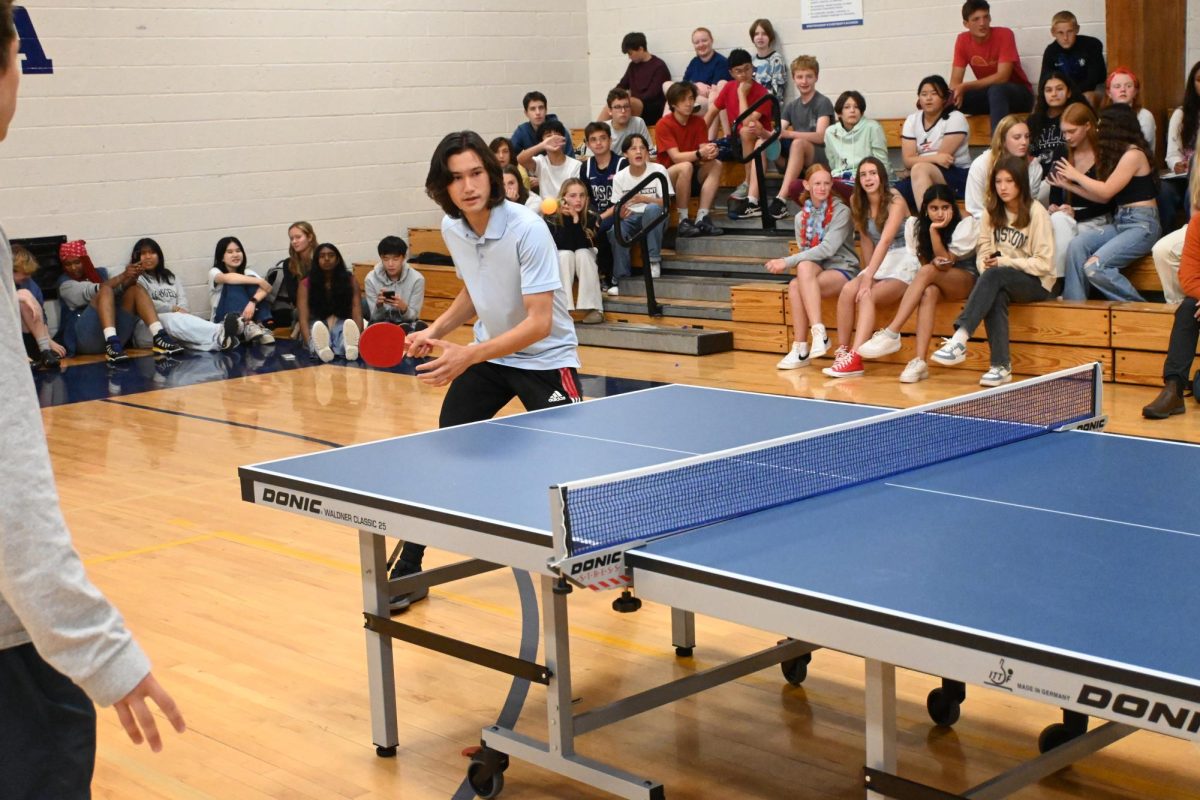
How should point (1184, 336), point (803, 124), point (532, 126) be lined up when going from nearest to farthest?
point (1184, 336)
point (803, 124)
point (532, 126)

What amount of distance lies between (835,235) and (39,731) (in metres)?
8.41

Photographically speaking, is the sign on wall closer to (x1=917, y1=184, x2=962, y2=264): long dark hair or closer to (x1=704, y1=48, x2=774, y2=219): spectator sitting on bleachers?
(x1=704, y1=48, x2=774, y2=219): spectator sitting on bleachers

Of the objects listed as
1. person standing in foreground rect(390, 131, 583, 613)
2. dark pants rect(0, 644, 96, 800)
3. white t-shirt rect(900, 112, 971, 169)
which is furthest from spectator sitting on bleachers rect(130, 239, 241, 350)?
dark pants rect(0, 644, 96, 800)

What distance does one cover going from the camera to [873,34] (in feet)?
42.6

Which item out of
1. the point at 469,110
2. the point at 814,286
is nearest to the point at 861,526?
the point at 814,286

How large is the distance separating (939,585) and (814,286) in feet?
24.1

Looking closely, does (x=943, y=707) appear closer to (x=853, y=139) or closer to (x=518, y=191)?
(x=853, y=139)

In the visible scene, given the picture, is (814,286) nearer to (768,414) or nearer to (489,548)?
(768,414)

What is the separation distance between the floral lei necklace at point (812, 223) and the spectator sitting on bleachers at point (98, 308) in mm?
5775

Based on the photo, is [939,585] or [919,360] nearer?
[939,585]

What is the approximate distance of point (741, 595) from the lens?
265 centimetres

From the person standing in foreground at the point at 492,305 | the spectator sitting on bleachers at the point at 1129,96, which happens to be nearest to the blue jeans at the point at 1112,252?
the spectator sitting on bleachers at the point at 1129,96

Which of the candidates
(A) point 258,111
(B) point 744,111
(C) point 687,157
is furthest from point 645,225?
(A) point 258,111

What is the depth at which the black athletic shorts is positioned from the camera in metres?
5.01
